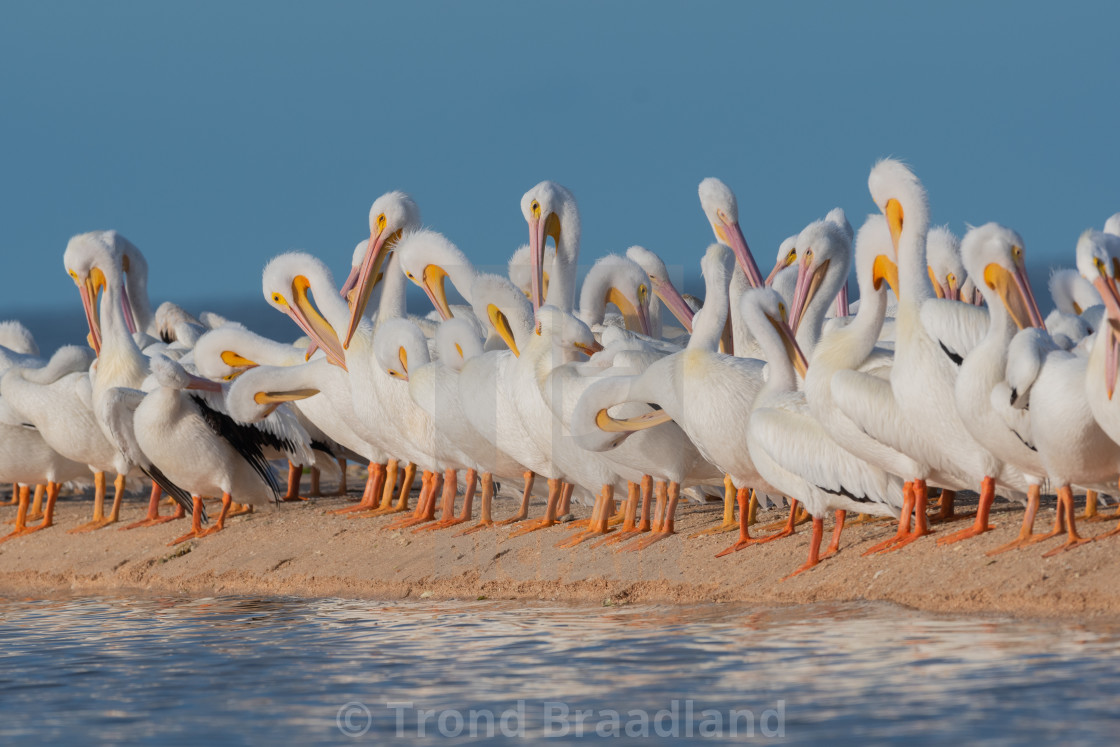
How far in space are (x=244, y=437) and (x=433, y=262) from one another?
5.50 ft

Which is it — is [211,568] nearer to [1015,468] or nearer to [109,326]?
[109,326]

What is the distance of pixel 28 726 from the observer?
575 centimetres

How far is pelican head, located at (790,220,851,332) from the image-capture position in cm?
919

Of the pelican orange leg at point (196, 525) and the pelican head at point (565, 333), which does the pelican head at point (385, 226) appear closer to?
the pelican orange leg at point (196, 525)

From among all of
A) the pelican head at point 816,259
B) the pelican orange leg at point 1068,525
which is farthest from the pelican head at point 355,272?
the pelican orange leg at point 1068,525

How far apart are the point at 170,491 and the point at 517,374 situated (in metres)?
2.95

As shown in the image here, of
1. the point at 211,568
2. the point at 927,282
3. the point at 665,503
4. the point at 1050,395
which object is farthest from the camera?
the point at 211,568

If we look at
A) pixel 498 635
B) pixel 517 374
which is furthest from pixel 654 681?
pixel 517 374

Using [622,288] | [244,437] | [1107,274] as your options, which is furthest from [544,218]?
[1107,274]

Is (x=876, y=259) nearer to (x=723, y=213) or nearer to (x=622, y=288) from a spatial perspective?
(x=622, y=288)

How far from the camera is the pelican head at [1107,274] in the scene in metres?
6.33

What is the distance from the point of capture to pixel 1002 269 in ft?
24.6

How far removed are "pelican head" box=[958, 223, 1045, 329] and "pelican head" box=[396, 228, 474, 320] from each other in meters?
4.15

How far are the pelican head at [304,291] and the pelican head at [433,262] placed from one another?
0.54m
